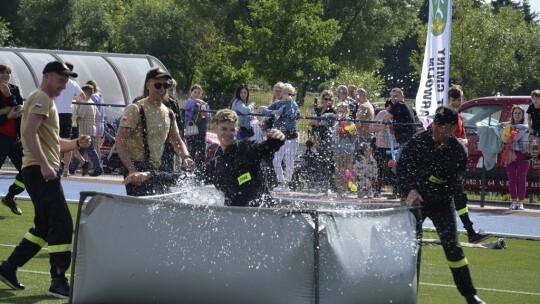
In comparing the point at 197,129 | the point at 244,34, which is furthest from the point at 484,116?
the point at 244,34

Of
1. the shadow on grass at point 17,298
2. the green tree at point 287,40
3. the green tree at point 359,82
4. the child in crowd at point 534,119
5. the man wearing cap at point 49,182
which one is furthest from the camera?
the green tree at point 359,82

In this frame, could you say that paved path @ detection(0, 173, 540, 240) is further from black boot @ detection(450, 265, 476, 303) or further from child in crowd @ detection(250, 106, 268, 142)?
black boot @ detection(450, 265, 476, 303)

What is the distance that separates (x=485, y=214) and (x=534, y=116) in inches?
78.6

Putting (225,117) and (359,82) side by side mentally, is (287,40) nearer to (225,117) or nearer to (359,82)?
(359,82)

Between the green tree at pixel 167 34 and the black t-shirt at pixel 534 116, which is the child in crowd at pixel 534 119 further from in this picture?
the green tree at pixel 167 34

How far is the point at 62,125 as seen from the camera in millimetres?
19812

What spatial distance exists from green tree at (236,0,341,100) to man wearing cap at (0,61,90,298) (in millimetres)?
35523

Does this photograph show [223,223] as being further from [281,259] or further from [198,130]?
[198,130]

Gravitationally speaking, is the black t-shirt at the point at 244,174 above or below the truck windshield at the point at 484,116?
below

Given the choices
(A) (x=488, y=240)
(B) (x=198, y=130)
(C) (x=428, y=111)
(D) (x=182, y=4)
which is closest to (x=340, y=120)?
(C) (x=428, y=111)

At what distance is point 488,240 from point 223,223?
8.27 meters

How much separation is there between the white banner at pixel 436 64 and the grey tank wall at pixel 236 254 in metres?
11.3

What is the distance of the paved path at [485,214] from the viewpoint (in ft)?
53.6

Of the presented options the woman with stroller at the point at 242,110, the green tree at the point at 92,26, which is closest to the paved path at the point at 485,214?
the woman with stroller at the point at 242,110
